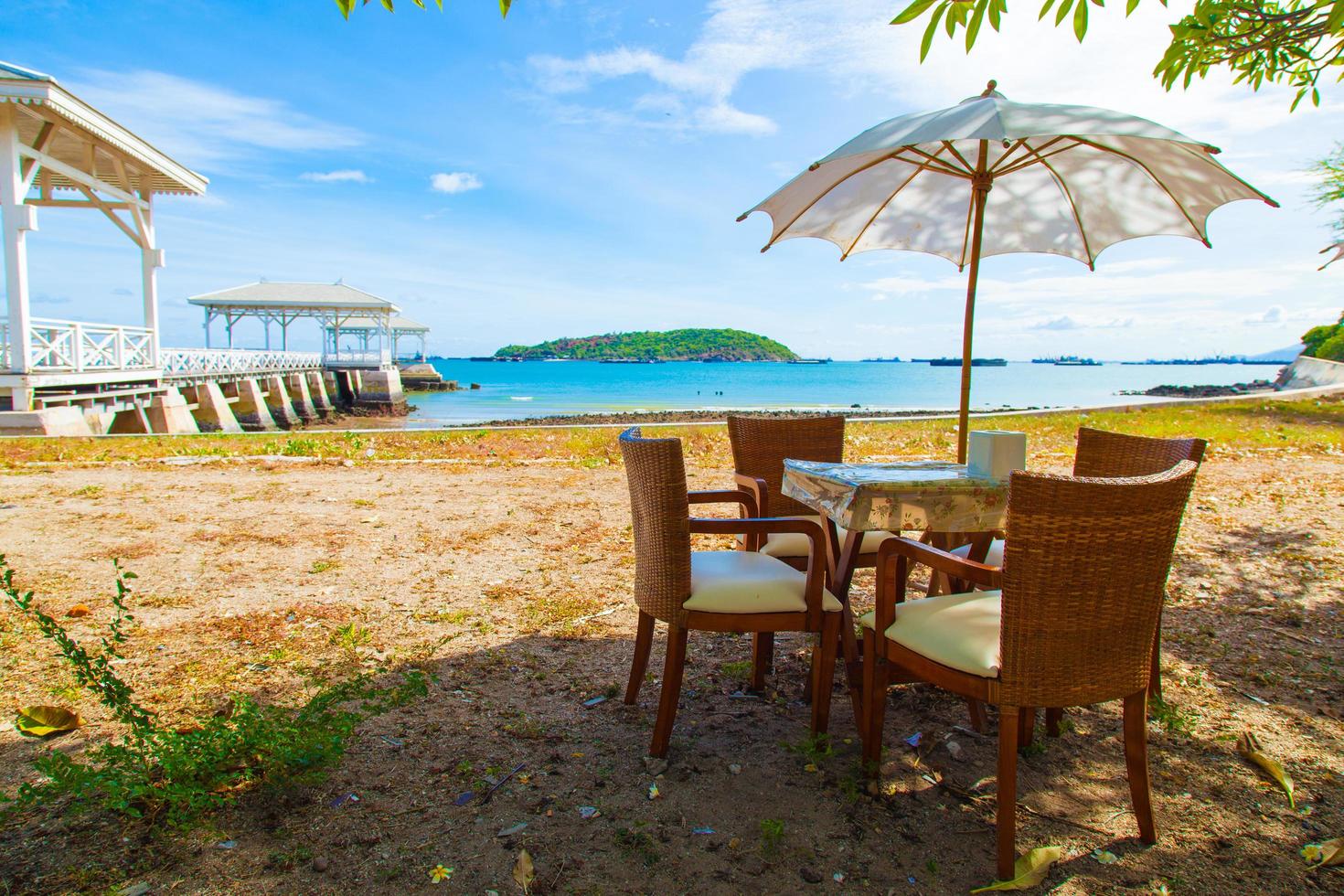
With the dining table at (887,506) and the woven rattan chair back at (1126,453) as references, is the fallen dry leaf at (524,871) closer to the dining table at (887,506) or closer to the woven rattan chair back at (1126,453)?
the dining table at (887,506)

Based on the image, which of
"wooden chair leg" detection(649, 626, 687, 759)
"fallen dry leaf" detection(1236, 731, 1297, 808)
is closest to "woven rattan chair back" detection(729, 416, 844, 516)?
"wooden chair leg" detection(649, 626, 687, 759)

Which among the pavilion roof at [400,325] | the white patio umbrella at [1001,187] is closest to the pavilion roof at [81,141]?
the white patio umbrella at [1001,187]

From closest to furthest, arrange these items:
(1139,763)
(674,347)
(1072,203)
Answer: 1. (1139,763)
2. (1072,203)
3. (674,347)

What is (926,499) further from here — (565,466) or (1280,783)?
(565,466)

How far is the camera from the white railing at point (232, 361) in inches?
698

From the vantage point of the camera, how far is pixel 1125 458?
285 cm

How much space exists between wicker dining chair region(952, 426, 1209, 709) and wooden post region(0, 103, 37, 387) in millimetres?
13563

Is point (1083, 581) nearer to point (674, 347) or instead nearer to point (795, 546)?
point (795, 546)

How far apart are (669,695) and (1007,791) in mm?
980

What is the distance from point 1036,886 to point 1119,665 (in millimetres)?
581

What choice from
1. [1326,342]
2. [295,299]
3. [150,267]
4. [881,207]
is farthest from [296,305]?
[1326,342]

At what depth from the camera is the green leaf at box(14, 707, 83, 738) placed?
91.1 inches

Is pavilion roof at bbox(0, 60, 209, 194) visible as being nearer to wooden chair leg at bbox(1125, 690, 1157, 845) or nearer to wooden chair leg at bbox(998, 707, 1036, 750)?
wooden chair leg at bbox(998, 707, 1036, 750)

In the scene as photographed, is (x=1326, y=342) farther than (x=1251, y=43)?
Yes
